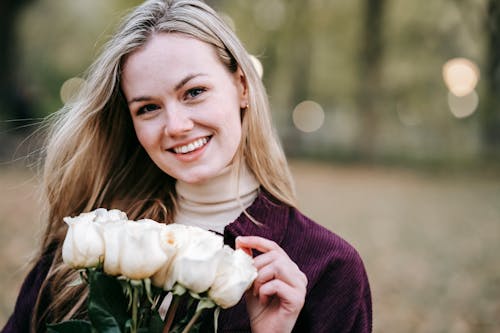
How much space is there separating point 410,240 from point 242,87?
682 cm

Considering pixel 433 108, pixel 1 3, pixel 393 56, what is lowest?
pixel 433 108

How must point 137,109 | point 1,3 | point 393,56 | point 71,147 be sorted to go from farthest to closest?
point 393,56
point 1,3
point 71,147
point 137,109

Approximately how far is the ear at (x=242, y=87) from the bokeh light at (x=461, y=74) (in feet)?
59.2

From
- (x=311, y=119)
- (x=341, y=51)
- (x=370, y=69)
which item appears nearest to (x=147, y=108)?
(x=370, y=69)

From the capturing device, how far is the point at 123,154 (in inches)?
95.0

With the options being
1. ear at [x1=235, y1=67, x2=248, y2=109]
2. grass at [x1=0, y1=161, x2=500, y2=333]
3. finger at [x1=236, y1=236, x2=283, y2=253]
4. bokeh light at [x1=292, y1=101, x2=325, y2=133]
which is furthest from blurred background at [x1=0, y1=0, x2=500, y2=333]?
bokeh light at [x1=292, y1=101, x2=325, y2=133]

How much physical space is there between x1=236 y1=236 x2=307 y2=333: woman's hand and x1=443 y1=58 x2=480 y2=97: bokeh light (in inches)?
733

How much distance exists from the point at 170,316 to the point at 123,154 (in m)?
1.11

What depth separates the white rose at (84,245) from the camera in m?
1.31

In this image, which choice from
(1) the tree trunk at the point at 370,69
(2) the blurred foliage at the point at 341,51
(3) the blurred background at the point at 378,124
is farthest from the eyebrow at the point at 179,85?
(1) the tree trunk at the point at 370,69

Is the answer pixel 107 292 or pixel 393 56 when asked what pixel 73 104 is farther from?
pixel 393 56

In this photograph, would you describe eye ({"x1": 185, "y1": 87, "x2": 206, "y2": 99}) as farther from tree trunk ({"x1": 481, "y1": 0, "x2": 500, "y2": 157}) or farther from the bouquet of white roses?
tree trunk ({"x1": 481, "y1": 0, "x2": 500, "y2": 157})

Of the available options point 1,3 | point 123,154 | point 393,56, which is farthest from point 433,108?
point 123,154

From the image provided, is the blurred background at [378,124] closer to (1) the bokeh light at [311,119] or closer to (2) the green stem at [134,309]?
(2) the green stem at [134,309]
